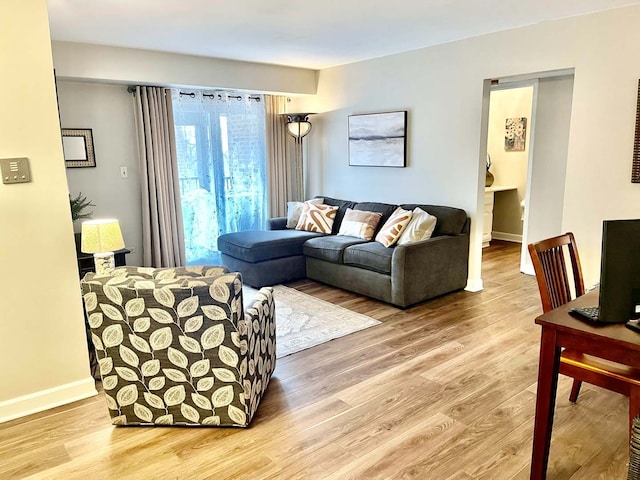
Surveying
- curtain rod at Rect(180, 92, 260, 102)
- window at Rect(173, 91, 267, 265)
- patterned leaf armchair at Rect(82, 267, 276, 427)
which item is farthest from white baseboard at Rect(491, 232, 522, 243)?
patterned leaf armchair at Rect(82, 267, 276, 427)

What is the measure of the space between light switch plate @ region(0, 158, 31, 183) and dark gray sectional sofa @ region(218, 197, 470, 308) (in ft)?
8.30

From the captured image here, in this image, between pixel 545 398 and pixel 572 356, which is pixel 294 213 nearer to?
pixel 572 356

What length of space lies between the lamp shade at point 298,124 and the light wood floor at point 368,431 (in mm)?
3402

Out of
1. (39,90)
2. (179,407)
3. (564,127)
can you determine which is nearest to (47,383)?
(179,407)

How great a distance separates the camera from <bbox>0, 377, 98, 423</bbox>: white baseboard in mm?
2535

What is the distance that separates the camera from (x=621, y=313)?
1.64 m

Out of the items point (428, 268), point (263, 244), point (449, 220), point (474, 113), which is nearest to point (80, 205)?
point (263, 244)

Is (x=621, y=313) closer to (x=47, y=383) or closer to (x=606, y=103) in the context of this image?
(x=606, y=103)

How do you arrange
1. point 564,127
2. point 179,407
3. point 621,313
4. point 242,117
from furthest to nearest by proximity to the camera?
point 242,117, point 564,127, point 179,407, point 621,313

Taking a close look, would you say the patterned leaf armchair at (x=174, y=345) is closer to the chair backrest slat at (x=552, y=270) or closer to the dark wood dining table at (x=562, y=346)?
the dark wood dining table at (x=562, y=346)

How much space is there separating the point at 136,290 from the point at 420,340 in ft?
7.16

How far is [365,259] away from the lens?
4.37m

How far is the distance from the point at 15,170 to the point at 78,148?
2525 mm

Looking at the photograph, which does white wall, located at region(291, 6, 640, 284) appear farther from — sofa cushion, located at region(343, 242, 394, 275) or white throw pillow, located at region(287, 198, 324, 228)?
sofa cushion, located at region(343, 242, 394, 275)
